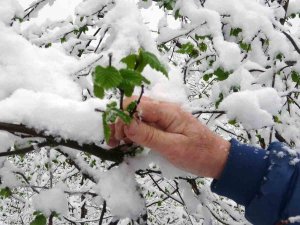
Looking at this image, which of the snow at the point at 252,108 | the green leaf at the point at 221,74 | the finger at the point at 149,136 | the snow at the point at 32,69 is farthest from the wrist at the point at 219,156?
the green leaf at the point at 221,74

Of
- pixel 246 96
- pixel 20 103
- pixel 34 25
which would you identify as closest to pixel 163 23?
pixel 34 25

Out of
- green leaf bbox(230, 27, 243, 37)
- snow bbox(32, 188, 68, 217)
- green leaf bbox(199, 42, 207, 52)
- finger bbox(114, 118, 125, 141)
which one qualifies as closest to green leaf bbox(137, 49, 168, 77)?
finger bbox(114, 118, 125, 141)

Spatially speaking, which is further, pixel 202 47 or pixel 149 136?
pixel 202 47

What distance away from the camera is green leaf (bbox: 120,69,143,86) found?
1017 mm

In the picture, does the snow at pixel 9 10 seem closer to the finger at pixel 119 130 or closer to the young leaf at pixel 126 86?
the finger at pixel 119 130

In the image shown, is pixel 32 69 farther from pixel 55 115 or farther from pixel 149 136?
pixel 149 136

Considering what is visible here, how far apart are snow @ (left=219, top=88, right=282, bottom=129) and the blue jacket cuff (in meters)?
0.17

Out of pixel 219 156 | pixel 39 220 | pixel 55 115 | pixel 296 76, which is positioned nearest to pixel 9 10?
pixel 55 115

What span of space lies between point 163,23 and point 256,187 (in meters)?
1.82

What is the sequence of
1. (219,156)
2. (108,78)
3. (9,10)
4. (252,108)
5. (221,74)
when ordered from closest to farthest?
(108,78), (252,108), (219,156), (9,10), (221,74)

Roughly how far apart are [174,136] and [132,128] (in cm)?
18

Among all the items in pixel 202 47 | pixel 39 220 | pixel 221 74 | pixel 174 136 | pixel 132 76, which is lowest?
pixel 39 220

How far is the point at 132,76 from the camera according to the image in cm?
103

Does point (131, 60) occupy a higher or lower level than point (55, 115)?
higher
